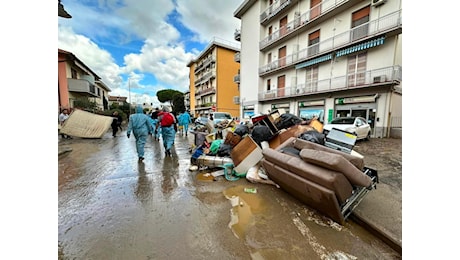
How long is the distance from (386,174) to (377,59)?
10013mm

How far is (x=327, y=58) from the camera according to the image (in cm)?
1289

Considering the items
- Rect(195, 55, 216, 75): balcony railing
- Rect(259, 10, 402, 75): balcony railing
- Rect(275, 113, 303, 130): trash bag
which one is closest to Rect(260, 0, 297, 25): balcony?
Rect(259, 10, 402, 75): balcony railing

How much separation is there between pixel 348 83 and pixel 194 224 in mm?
13288

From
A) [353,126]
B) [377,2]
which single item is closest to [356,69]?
[377,2]

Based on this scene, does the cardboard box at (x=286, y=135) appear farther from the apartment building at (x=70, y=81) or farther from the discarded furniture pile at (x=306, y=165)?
the apartment building at (x=70, y=81)

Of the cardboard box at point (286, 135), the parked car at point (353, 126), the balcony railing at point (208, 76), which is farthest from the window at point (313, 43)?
the balcony railing at point (208, 76)

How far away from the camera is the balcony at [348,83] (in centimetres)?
972

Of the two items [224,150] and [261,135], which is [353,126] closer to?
[261,135]

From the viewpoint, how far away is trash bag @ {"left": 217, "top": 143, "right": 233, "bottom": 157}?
456cm

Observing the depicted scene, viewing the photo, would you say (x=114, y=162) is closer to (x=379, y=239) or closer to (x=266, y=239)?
(x=266, y=239)

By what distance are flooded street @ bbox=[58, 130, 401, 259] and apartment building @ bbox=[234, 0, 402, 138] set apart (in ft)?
36.1

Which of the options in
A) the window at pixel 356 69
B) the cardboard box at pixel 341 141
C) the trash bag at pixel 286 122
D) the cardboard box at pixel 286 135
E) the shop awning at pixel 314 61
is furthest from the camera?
the shop awning at pixel 314 61

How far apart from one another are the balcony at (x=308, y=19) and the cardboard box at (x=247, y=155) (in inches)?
519
